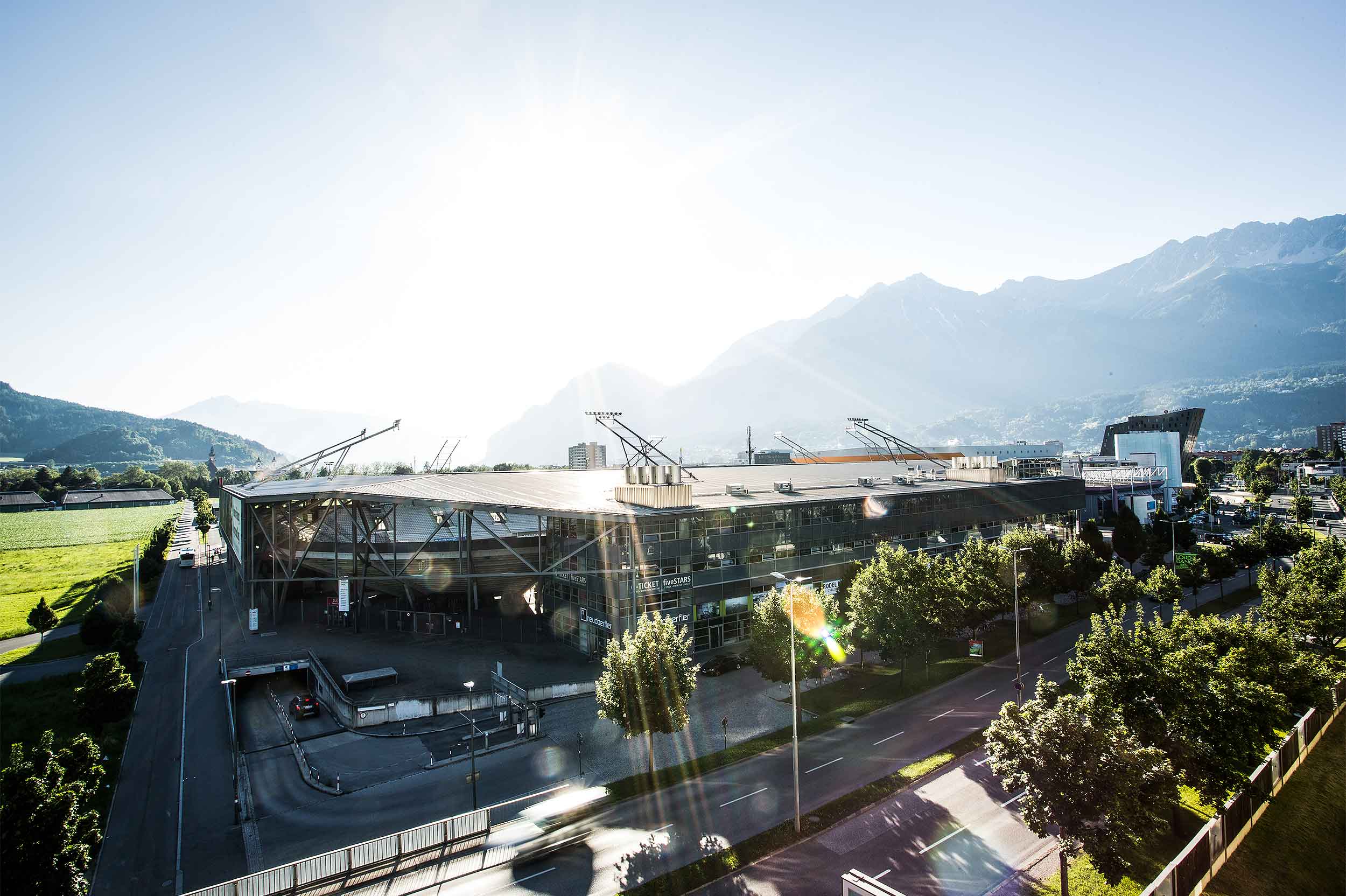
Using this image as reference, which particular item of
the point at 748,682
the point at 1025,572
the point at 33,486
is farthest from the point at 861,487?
the point at 33,486

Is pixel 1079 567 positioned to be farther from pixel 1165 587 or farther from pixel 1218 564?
pixel 1218 564

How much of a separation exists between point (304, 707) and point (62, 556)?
100589 mm

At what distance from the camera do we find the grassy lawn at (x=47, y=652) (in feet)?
169

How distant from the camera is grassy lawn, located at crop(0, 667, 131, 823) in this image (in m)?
34.1

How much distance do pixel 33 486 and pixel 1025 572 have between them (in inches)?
10314

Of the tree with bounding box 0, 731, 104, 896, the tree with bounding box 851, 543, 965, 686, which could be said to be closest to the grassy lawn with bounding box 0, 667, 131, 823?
the tree with bounding box 0, 731, 104, 896

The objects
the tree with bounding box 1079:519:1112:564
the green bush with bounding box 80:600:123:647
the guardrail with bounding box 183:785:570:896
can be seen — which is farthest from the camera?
the tree with bounding box 1079:519:1112:564

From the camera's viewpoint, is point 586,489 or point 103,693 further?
point 586,489

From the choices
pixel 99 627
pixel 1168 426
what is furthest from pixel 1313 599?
pixel 1168 426

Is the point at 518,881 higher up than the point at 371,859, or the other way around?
the point at 371,859

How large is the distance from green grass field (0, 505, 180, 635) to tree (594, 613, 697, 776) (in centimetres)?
6611

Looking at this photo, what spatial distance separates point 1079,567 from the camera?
56719mm

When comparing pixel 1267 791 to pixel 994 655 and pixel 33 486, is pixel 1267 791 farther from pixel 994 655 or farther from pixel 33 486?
pixel 33 486

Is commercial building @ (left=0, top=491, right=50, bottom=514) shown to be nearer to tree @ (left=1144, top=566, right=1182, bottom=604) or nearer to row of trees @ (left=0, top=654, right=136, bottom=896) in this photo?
row of trees @ (left=0, top=654, right=136, bottom=896)
